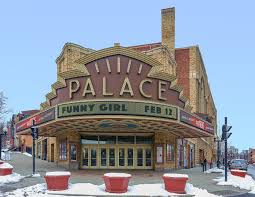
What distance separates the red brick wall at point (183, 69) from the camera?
51.5 meters

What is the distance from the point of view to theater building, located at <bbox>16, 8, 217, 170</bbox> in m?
28.2

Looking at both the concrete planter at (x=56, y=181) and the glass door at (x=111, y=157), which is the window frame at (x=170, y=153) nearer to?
the glass door at (x=111, y=157)

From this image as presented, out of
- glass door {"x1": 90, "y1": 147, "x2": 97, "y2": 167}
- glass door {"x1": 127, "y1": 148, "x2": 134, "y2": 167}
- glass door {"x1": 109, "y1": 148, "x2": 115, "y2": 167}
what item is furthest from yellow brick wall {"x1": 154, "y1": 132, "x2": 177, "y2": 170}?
glass door {"x1": 90, "y1": 147, "x2": 97, "y2": 167}

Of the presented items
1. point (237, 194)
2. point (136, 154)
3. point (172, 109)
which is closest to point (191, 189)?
point (237, 194)

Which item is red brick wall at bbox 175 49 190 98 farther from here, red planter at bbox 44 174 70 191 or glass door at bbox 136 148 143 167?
red planter at bbox 44 174 70 191

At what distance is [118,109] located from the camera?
2759 centimetres

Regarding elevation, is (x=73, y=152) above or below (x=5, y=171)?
above

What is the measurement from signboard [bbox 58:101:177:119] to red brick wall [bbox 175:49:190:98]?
23380mm

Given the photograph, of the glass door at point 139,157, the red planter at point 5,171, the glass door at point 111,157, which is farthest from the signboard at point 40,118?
the glass door at point 139,157

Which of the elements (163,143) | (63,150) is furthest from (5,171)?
(163,143)

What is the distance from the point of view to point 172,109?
1139 inches

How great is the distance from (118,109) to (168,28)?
2684 cm

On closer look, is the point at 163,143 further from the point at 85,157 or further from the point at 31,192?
the point at 31,192

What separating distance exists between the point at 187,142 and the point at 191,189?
93.9ft
